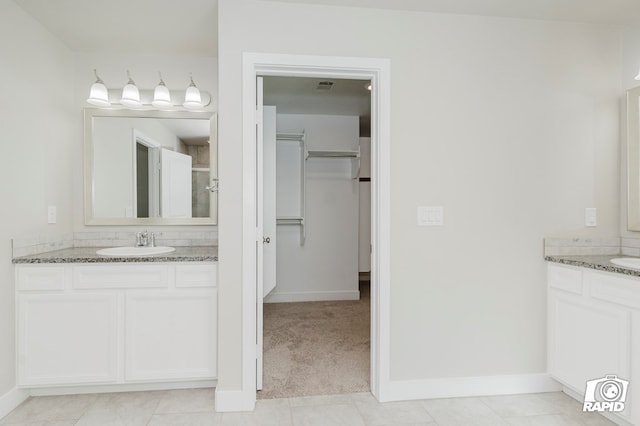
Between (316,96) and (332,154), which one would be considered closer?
(316,96)

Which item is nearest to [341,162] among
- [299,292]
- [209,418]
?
[299,292]

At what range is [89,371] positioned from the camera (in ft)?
7.36

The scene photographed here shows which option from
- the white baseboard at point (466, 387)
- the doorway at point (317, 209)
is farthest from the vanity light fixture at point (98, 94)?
the white baseboard at point (466, 387)

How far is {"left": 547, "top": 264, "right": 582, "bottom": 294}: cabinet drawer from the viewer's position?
2.14m

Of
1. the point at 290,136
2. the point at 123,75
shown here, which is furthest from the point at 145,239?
the point at 290,136

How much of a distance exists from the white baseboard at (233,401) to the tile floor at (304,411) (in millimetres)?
41

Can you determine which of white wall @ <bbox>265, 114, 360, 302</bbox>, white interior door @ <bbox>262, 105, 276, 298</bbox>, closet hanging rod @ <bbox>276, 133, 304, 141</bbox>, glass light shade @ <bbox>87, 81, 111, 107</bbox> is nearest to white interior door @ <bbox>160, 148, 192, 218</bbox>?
glass light shade @ <bbox>87, 81, 111, 107</bbox>

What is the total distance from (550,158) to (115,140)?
10.5 feet

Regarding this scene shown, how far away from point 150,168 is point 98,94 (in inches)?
24.7

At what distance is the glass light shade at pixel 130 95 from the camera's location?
2662 mm

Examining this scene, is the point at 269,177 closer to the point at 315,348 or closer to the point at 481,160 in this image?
the point at 315,348

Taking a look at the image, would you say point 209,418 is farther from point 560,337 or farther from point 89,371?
point 560,337

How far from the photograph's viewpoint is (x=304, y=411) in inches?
84.4

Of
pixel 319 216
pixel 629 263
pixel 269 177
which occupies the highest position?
pixel 269 177
